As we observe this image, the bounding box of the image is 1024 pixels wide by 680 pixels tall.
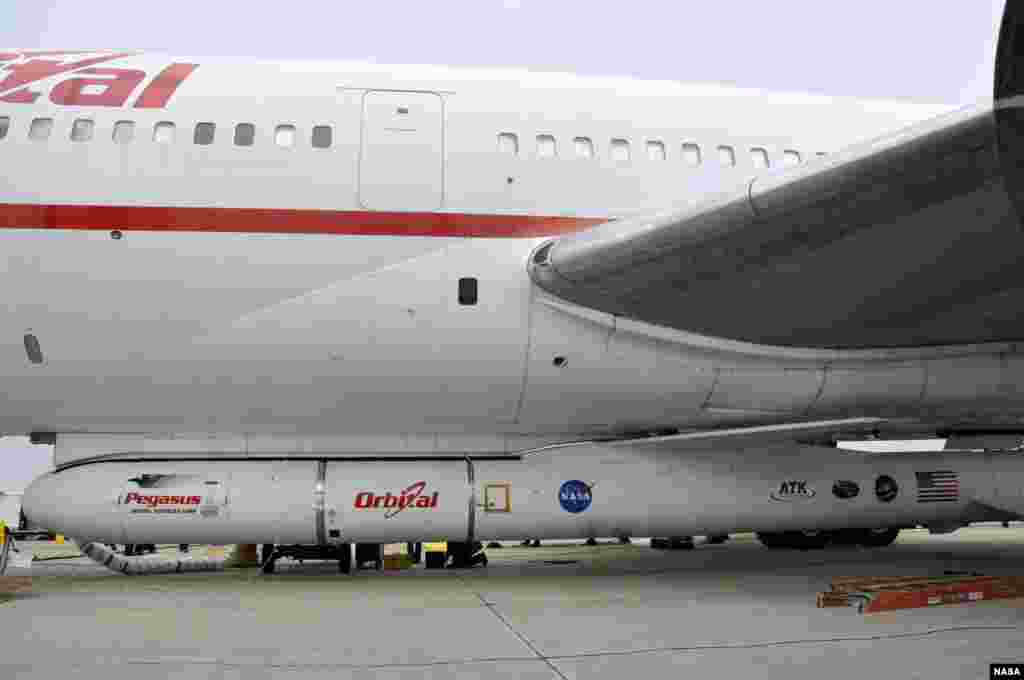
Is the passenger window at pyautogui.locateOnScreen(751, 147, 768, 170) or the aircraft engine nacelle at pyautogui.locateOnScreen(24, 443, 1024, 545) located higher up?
the passenger window at pyautogui.locateOnScreen(751, 147, 768, 170)

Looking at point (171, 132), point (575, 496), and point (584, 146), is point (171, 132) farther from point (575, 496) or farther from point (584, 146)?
point (575, 496)

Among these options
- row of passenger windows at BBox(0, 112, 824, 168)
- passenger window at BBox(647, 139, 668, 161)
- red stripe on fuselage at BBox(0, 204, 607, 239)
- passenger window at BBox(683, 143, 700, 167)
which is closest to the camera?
red stripe on fuselage at BBox(0, 204, 607, 239)

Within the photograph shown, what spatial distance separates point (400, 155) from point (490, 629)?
5.20m

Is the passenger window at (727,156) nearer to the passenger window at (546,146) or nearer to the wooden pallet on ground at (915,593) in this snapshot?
the passenger window at (546,146)

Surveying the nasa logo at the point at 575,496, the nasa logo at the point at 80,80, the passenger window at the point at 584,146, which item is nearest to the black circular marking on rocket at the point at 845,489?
the nasa logo at the point at 575,496

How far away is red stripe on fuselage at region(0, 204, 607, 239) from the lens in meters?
8.39

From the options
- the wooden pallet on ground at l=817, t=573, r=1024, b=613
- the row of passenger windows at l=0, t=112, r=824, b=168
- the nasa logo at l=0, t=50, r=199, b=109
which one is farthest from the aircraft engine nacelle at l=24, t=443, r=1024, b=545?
the nasa logo at l=0, t=50, r=199, b=109

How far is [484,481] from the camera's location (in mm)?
9031

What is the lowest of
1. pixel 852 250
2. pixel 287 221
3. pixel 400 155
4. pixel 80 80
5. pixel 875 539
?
pixel 875 539

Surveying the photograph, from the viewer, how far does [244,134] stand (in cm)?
877

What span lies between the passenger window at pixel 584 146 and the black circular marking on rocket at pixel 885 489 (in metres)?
5.25

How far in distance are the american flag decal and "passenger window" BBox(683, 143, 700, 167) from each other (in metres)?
4.71

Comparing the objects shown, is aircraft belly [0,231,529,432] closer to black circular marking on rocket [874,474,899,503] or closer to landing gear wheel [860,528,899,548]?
black circular marking on rocket [874,474,899,503]

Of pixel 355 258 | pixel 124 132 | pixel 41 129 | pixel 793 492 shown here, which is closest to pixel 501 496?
pixel 355 258
